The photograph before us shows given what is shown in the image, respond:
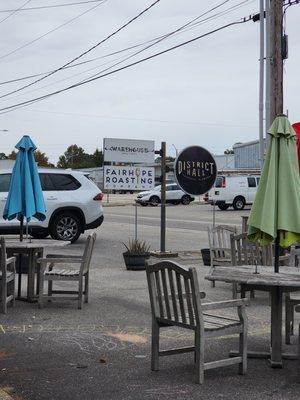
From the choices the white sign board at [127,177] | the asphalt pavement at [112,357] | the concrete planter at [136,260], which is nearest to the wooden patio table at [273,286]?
the asphalt pavement at [112,357]

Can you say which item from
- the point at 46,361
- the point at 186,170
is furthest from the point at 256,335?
the point at 186,170

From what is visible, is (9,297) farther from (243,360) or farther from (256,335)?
(243,360)

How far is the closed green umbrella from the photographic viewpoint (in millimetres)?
5727

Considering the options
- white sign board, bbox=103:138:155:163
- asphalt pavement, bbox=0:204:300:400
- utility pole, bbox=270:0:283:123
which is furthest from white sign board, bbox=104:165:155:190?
asphalt pavement, bbox=0:204:300:400

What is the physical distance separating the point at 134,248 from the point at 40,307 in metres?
3.74

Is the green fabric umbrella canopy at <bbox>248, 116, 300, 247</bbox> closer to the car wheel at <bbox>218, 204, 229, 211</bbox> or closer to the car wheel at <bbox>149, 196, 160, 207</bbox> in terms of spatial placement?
the car wheel at <bbox>218, 204, 229, 211</bbox>

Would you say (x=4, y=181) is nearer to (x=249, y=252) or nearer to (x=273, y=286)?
(x=249, y=252)

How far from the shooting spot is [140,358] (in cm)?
584

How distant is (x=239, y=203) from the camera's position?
36188 mm

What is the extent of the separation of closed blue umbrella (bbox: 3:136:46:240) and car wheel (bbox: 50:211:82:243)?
695 cm

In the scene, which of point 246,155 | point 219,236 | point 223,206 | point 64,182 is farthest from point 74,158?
point 219,236

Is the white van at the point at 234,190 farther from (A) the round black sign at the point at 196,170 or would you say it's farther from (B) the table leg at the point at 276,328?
(B) the table leg at the point at 276,328

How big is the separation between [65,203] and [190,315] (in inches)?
435

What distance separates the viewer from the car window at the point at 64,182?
53.3 ft
